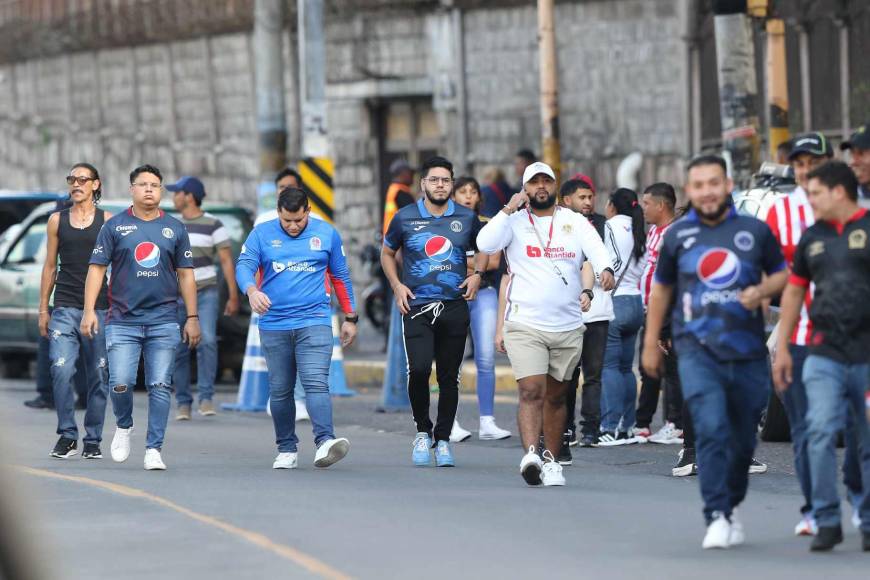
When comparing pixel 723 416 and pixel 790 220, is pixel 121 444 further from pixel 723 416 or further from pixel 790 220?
pixel 723 416

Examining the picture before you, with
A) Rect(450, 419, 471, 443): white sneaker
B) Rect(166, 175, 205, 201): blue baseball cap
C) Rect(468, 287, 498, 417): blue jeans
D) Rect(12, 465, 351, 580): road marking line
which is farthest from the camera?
Rect(166, 175, 205, 201): blue baseball cap

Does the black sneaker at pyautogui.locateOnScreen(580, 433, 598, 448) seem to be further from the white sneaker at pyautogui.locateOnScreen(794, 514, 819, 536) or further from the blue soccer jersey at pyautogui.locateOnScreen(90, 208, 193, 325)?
the white sneaker at pyautogui.locateOnScreen(794, 514, 819, 536)

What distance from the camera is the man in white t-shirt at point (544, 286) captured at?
11.1 m

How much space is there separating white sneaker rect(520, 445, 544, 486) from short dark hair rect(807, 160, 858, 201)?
293 cm

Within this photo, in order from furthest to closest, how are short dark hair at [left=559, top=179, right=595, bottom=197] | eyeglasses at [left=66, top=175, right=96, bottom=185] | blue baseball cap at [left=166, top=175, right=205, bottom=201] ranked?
blue baseball cap at [left=166, top=175, right=205, bottom=201], short dark hair at [left=559, top=179, right=595, bottom=197], eyeglasses at [left=66, top=175, right=96, bottom=185]

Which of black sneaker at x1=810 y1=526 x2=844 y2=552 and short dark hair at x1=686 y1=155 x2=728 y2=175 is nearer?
black sneaker at x1=810 y1=526 x2=844 y2=552

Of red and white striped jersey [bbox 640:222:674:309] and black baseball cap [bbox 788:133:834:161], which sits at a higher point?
black baseball cap [bbox 788:133:834:161]

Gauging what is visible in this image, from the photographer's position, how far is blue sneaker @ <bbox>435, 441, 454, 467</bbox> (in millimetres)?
12117

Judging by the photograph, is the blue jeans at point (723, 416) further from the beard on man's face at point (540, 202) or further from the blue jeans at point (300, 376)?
the blue jeans at point (300, 376)

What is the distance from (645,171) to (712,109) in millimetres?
1527

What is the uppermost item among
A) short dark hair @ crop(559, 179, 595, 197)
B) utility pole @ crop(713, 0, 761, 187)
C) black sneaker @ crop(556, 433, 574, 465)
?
utility pole @ crop(713, 0, 761, 187)

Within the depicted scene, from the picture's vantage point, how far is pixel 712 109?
76.8 ft

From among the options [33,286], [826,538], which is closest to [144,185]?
[826,538]

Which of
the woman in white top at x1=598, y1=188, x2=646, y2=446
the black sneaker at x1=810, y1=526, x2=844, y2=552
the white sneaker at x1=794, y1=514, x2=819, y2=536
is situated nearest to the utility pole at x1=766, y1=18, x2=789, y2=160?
the woman in white top at x1=598, y1=188, x2=646, y2=446
